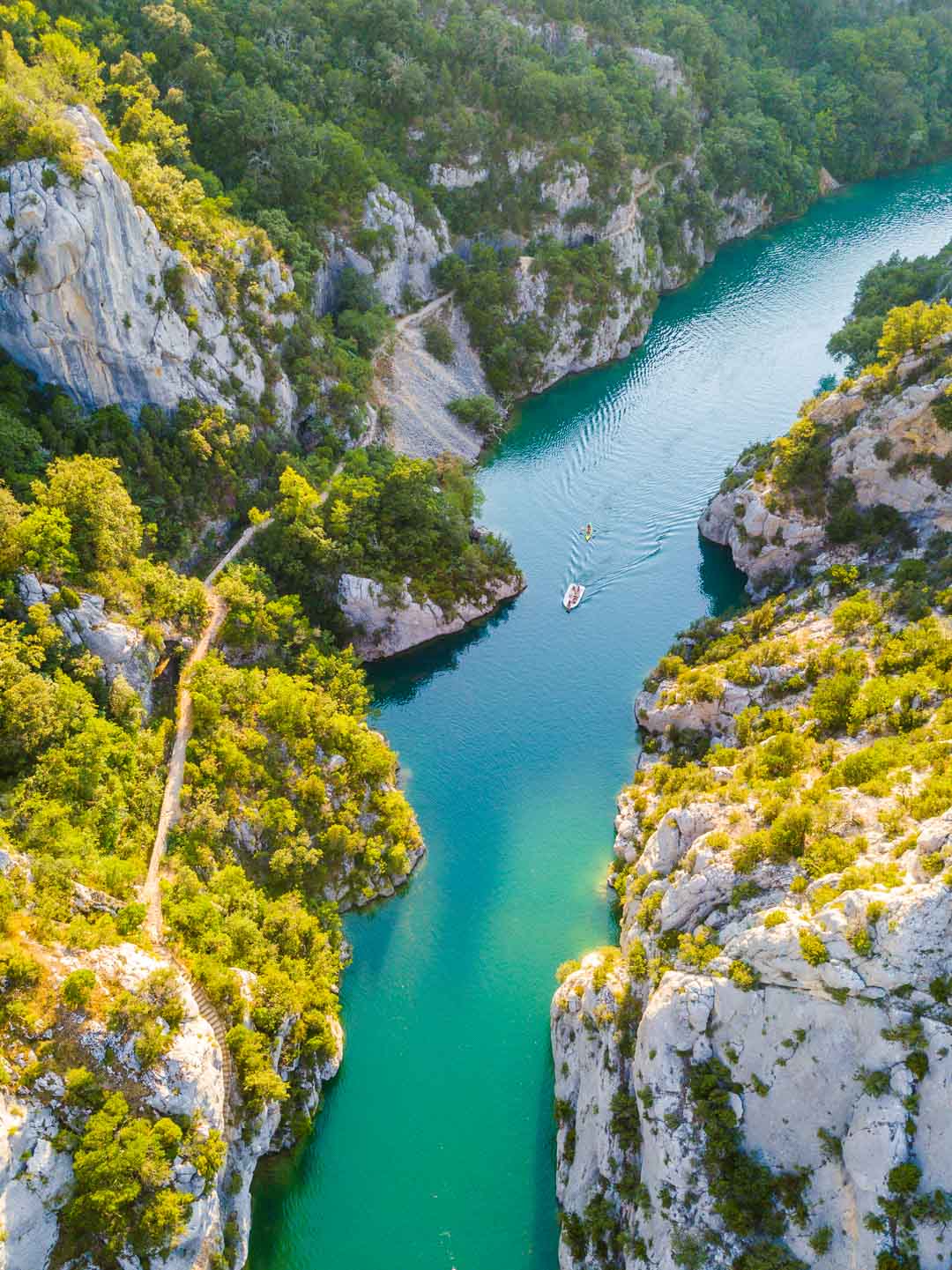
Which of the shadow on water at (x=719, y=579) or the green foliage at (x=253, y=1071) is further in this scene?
the shadow on water at (x=719, y=579)

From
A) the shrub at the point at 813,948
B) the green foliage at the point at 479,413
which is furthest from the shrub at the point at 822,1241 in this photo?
the green foliage at the point at 479,413

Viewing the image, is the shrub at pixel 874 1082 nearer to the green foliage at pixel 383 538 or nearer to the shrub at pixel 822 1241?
the shrub at pixel 822 1241

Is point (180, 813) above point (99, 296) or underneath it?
underneath

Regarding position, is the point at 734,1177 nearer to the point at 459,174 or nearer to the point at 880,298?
the point at 880,298

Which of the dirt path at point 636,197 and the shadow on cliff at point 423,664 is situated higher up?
the dirt path at point 636,197

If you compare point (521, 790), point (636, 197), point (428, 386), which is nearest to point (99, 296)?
point (428, 386)
